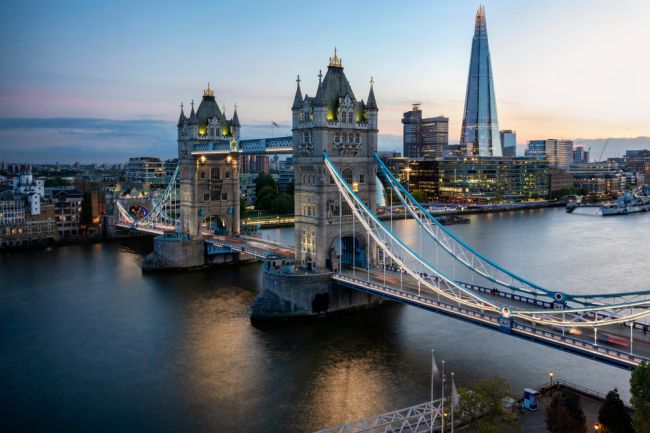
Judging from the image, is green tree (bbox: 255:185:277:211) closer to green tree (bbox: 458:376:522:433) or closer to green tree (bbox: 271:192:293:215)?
green tree (bbox: 271:192:293:215)

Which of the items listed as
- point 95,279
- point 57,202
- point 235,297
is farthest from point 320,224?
point 57,202

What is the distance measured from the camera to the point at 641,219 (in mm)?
132500

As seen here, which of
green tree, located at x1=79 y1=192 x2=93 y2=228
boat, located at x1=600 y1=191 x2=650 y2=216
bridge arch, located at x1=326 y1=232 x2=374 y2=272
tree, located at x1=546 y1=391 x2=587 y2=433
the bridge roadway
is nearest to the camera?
tree, located at x1=546 y1=391 x2=587 y2=433

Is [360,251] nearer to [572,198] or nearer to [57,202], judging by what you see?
[57,202]

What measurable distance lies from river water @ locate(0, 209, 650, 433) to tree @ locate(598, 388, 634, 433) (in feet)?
28.6

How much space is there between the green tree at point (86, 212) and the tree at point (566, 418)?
8913 centimetres

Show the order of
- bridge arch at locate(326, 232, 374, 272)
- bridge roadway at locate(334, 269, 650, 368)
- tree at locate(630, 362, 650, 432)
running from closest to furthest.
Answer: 1. tree at locate(630, 362, 650, 432)
2. bridge roadway at locate(334, 269, 650, 368)
3. bridge arch at locate(326, 232, 374, 272)

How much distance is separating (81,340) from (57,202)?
6058 cm

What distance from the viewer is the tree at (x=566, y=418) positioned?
79.3 feet

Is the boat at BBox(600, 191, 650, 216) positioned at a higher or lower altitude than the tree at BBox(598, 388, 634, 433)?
higher

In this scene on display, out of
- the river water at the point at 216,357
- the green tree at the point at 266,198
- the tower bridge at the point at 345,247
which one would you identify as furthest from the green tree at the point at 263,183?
the river water at the point at 216,357

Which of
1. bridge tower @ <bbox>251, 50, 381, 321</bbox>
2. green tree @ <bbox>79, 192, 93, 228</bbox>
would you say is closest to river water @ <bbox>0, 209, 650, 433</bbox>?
bridge tower @ <bbox>251, 50, 381, 321</bbox>

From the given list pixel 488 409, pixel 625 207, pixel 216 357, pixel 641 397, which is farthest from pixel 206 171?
pixel 625 207

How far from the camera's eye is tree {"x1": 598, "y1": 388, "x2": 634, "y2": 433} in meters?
24.3
